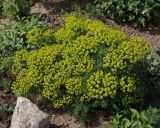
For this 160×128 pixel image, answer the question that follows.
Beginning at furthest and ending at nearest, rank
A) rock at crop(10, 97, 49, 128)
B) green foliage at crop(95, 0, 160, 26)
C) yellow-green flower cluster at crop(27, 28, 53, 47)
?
green foliage at crop(95, 0, 160, 26) < yellow-green flower cluster at crop(27, 28, 53, 47) < rock at crop(10, 97, 49, 128)

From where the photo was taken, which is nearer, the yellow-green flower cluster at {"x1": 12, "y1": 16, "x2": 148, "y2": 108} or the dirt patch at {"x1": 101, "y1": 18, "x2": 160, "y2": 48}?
the yellow-green flower cluster at {"x1": 12, "y1": 16, "x2": 148, "y2": 108}

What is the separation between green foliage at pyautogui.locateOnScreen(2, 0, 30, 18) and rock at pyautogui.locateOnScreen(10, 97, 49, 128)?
2.30 metres

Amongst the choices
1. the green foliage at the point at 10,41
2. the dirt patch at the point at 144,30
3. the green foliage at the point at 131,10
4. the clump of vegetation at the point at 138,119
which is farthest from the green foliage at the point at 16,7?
the clump of vegetation at the point at 138,119

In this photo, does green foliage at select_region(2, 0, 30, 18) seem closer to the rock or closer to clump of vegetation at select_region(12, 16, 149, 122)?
clump of vegetation at select_region(12, 16, 149, 122)

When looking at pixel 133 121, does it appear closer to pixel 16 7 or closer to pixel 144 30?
pixel 144 30

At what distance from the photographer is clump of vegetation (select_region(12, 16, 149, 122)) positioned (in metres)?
7.11

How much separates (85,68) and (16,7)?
248 cm

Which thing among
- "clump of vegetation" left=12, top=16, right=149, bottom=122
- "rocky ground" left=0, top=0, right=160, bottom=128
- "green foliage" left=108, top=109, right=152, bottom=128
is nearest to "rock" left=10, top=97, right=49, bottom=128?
"clump of vegetation" left=12, top=16, right=149, bottom=122

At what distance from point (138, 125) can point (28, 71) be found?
1.86 metres

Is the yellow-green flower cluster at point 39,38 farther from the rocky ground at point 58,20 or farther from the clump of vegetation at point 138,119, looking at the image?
the clump of vegetation at point 138,119

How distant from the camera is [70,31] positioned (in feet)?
24.5

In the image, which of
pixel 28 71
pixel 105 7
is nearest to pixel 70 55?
pixel 28 71

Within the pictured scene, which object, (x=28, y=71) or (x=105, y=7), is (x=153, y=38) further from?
(x=28, y=71)

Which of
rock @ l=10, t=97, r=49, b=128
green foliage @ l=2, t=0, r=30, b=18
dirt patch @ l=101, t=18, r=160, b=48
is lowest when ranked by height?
rock @ l=10, t=97, r=49, b=128
